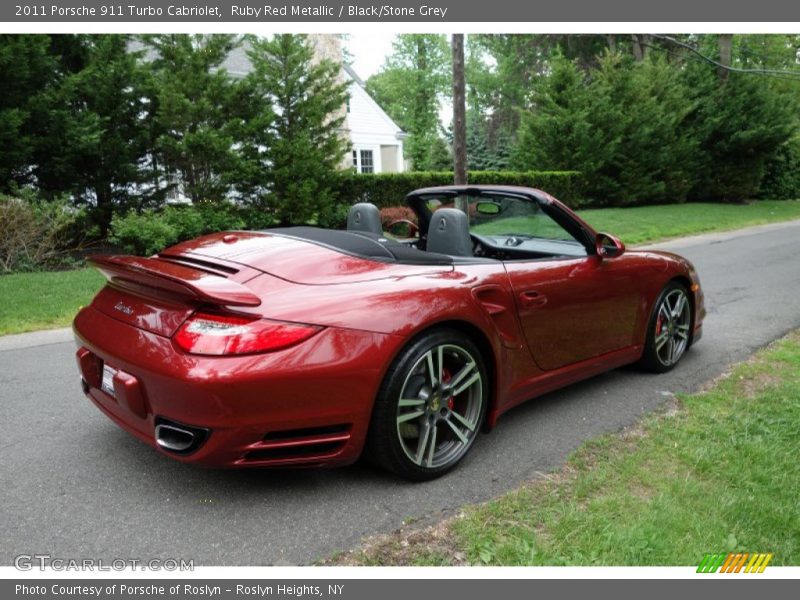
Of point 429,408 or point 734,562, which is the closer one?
point 734,562

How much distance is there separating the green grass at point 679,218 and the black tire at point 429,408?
11.6 metres

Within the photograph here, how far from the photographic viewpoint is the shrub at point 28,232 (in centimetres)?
926

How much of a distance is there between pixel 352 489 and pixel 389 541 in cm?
45

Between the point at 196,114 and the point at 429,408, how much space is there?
1096 centimetres

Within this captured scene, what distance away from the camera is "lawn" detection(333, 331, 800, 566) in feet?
7.59

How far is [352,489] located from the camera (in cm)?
280

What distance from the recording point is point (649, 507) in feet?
8.57

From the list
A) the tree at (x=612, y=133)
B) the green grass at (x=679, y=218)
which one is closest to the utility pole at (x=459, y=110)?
the green grass at (x=679, y=218)

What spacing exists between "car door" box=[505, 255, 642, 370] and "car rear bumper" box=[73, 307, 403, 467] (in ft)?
3.26

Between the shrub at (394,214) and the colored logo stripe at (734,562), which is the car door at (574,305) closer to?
the colored logo stripe at (734,562)

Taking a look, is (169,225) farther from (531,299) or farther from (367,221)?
(531,299)

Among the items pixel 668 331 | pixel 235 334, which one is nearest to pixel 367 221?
pixel 235 334

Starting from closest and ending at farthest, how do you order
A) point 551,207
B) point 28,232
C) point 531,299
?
point 531,299
point 551,207
point 28,232

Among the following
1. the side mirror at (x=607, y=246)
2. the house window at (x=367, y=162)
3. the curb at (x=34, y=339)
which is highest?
the house window at (x=367, y=162)
